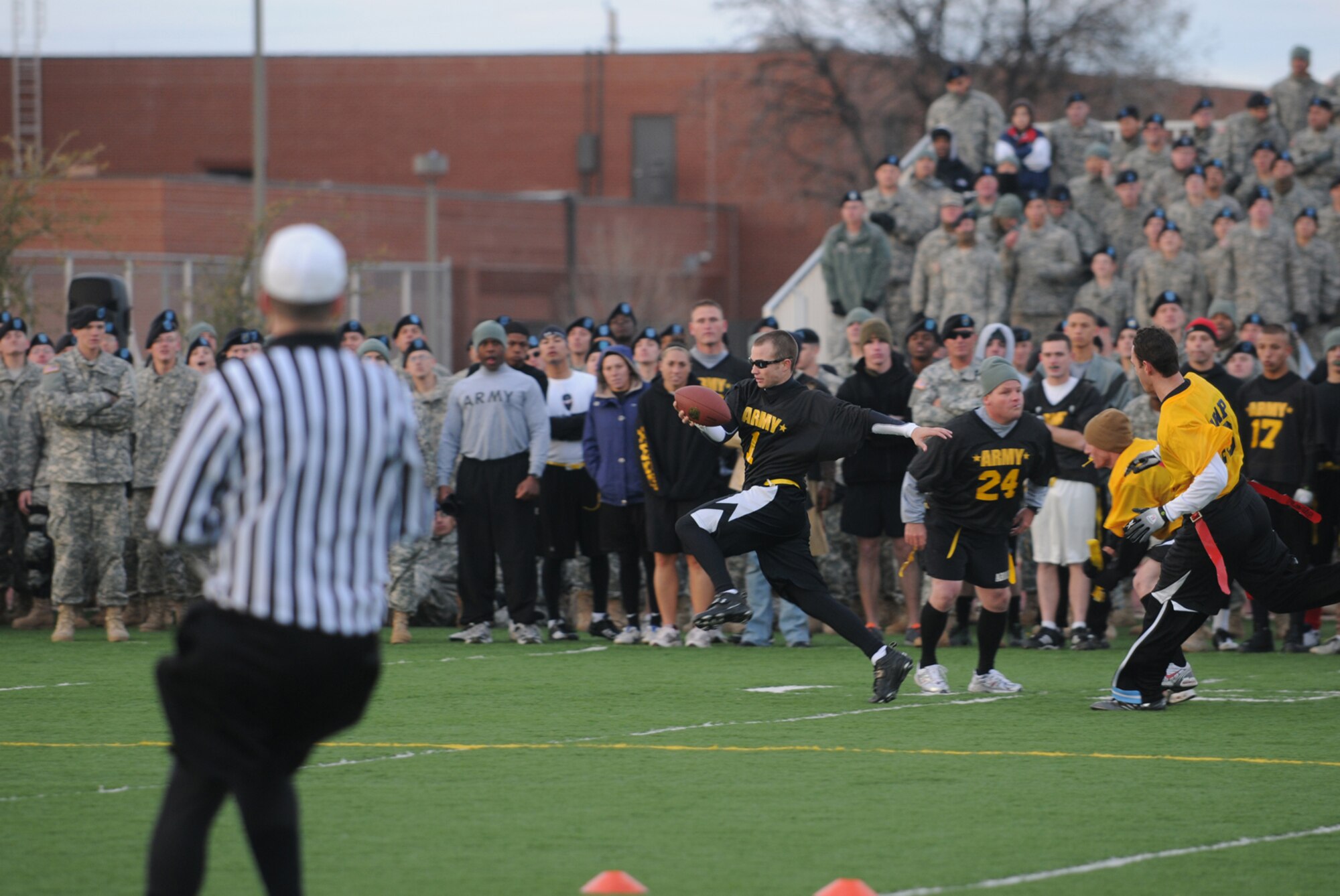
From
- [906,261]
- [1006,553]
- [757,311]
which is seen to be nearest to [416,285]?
[757,311]

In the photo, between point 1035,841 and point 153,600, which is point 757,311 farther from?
point 1035,841

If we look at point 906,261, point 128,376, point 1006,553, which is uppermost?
point 906,261

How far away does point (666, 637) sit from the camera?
1365 cm

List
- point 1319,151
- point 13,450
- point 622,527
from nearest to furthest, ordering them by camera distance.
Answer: point 622,527 < point 13,450 < point 1319,151

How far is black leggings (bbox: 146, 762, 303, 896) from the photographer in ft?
15.5

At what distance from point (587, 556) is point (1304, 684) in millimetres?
5746

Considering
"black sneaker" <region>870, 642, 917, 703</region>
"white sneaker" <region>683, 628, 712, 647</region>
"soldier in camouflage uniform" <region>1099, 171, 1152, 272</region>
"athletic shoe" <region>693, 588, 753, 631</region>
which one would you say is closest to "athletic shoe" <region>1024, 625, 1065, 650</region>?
"white sneaker" <region>683, 628, 712, 647</region>

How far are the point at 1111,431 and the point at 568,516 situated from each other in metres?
4.40

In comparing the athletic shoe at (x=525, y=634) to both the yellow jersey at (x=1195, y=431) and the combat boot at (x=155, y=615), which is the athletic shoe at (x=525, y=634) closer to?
the combat boot at (x=155, y=615)

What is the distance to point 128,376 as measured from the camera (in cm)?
1368

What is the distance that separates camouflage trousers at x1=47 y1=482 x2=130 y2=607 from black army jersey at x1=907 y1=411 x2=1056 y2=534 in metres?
6.26

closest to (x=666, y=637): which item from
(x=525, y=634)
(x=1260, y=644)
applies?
(x=525, y=634)

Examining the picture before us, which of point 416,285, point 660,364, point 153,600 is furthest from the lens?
point 416,285

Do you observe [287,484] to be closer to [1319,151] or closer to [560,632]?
[560,632]
